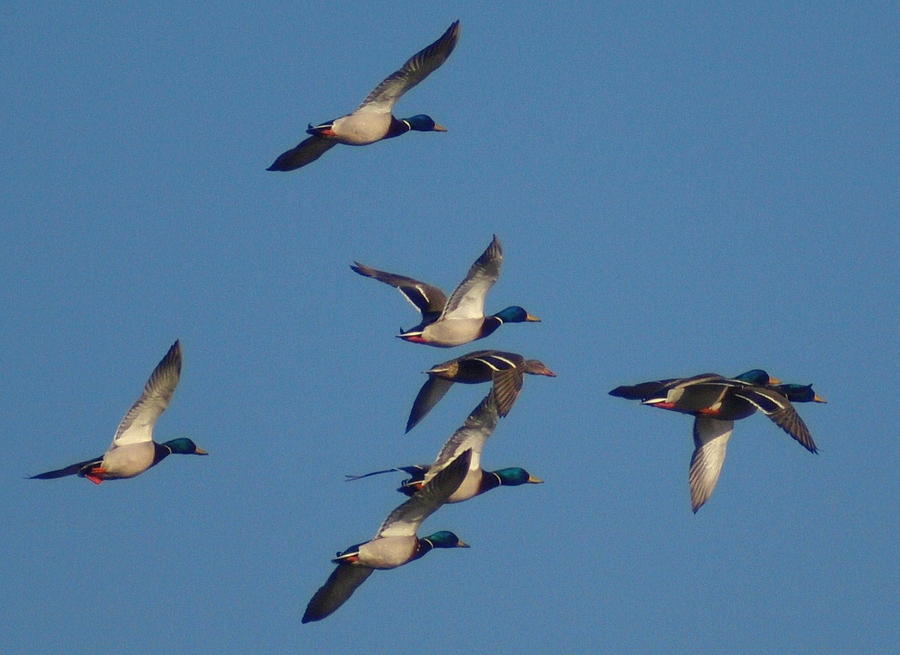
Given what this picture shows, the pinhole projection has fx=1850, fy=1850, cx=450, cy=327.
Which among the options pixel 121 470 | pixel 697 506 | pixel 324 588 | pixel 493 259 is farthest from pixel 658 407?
pixel 121 470

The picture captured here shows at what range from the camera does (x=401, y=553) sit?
69.9 feet

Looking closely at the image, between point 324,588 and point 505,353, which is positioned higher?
point 505,353

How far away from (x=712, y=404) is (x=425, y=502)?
470cm

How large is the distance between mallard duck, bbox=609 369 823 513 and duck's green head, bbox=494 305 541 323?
5.70 feet

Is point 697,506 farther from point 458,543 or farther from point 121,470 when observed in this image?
point 121,470

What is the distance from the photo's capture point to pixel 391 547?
21.2 metres

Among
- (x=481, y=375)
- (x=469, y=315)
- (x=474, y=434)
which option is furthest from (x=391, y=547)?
(x=469, y=315)

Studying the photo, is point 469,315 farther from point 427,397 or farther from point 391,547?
point 391,547

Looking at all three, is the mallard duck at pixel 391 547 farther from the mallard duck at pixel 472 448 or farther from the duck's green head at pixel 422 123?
the duck's green head at pixel 422 123

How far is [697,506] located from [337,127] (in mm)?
6667

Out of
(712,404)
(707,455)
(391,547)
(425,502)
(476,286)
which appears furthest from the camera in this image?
(476,286)

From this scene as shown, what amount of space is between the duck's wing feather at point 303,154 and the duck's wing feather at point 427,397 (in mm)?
3435

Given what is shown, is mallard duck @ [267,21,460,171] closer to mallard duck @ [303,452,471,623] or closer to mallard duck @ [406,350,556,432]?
mallard duck @ [406,350,556,432]

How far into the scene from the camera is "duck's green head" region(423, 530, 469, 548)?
22.6 metres
